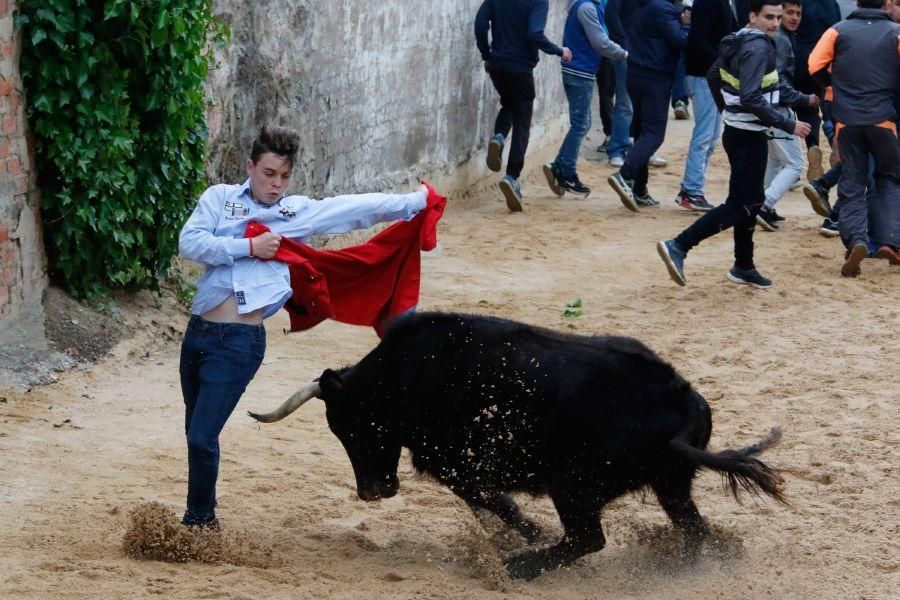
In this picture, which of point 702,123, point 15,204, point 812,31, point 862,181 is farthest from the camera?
point 812,31

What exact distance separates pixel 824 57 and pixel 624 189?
284 cm

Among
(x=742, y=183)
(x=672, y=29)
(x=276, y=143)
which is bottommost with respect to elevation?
(x=742, y=183)

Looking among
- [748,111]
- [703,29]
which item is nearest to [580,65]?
[703,29]

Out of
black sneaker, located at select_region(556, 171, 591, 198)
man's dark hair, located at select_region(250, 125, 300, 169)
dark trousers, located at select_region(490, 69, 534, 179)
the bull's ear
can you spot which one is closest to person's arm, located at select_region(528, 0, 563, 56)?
dark trousers, located at select_region(490, 69, 534, 179)

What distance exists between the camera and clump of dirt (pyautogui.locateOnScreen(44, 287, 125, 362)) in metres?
7.12

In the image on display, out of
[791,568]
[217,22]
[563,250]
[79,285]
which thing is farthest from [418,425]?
[563,250]

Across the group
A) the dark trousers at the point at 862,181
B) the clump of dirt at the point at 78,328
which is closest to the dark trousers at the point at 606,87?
the dark trousers at the point at 862,181

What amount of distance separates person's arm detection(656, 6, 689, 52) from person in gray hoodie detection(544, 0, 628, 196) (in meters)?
0.84

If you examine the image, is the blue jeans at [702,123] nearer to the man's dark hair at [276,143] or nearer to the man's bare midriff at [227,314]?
the man's dark hair at [276,143]

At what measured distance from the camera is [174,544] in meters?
4.72

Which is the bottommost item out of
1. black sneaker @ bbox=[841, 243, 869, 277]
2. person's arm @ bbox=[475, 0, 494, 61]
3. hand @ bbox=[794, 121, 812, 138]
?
black sneaker @ bbox=[841, 243, 869, 277]

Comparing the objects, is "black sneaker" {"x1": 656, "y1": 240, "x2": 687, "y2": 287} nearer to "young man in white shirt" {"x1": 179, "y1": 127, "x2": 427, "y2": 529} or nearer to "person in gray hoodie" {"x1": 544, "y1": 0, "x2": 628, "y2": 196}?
"person in gray hoodie" {"x1": 544, "y1": 0, "x2": 628, "y2": 196}

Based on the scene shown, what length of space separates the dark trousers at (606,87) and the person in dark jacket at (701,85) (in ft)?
7.45

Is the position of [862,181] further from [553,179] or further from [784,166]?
[553,179]
